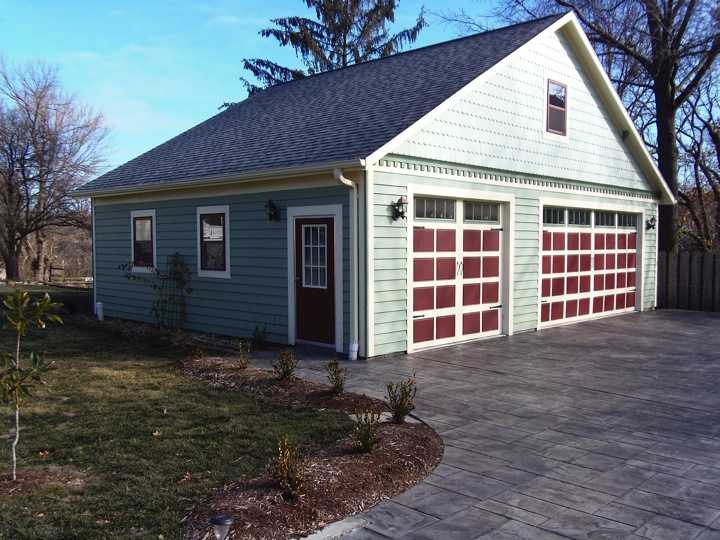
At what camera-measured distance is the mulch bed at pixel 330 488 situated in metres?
3.70

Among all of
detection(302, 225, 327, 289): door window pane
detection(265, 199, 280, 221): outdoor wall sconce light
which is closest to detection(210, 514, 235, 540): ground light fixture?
detection(302, 225, 327, 289): door window pane

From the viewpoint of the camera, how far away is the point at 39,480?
4.38m

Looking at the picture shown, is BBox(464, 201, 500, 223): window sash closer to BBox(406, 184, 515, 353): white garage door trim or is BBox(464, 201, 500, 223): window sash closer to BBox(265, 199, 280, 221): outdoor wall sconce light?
BBox(406, 184, 515, 353): white garage door trim

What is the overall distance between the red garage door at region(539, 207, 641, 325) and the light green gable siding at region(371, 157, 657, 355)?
1.49ft

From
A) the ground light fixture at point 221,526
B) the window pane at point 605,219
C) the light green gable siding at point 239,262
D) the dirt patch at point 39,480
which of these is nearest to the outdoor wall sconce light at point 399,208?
the light green gable siding at point 239,262

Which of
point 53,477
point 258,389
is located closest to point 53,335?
point 258,389

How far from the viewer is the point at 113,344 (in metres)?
10.6

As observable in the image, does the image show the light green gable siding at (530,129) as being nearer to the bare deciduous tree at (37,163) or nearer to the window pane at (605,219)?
the window pane at (605,219)

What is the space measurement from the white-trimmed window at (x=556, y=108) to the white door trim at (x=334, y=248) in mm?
5364

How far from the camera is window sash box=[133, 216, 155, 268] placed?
12.7 metres

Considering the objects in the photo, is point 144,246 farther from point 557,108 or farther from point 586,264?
point 586,264

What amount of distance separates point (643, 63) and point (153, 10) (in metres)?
14.2

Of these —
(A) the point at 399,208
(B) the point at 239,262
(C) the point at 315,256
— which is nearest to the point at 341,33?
(B) the point at 239,262

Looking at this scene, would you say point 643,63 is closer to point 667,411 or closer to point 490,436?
point 667,411
